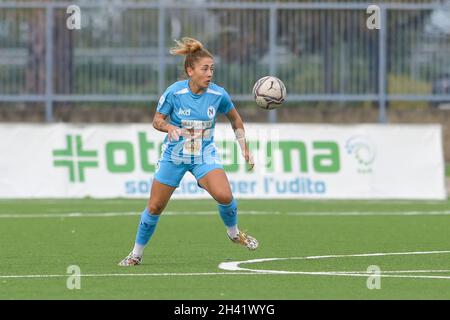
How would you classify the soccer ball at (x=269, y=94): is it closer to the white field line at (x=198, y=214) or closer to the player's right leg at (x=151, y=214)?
the player's right leg at (x=151, y=214)

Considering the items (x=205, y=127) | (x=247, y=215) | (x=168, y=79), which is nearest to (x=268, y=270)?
(x=205, y=127)

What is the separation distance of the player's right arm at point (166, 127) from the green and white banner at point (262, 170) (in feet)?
32.4

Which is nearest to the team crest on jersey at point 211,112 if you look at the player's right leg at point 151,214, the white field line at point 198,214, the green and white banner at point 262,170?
the player's right leg at point 151,214

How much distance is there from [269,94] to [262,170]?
370 inches

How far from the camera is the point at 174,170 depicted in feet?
44.4

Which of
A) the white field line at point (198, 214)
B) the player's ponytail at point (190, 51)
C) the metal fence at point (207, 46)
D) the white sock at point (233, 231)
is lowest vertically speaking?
the white field line at point (198, 214)

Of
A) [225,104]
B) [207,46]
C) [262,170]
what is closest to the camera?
[225,104]

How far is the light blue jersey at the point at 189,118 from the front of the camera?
1345 cm

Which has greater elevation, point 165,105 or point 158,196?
point 165,105

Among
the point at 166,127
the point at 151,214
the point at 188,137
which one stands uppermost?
the point at 166,127

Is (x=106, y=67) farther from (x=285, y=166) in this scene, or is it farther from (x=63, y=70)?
(x=285, y=166)

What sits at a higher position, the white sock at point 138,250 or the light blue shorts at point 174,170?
the light blue shorts at point 174,170

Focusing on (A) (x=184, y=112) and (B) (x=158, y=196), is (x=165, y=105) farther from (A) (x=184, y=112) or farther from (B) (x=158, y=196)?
(B) (x=158, y=196)

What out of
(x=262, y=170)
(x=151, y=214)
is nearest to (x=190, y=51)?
(x=151, y=214)
